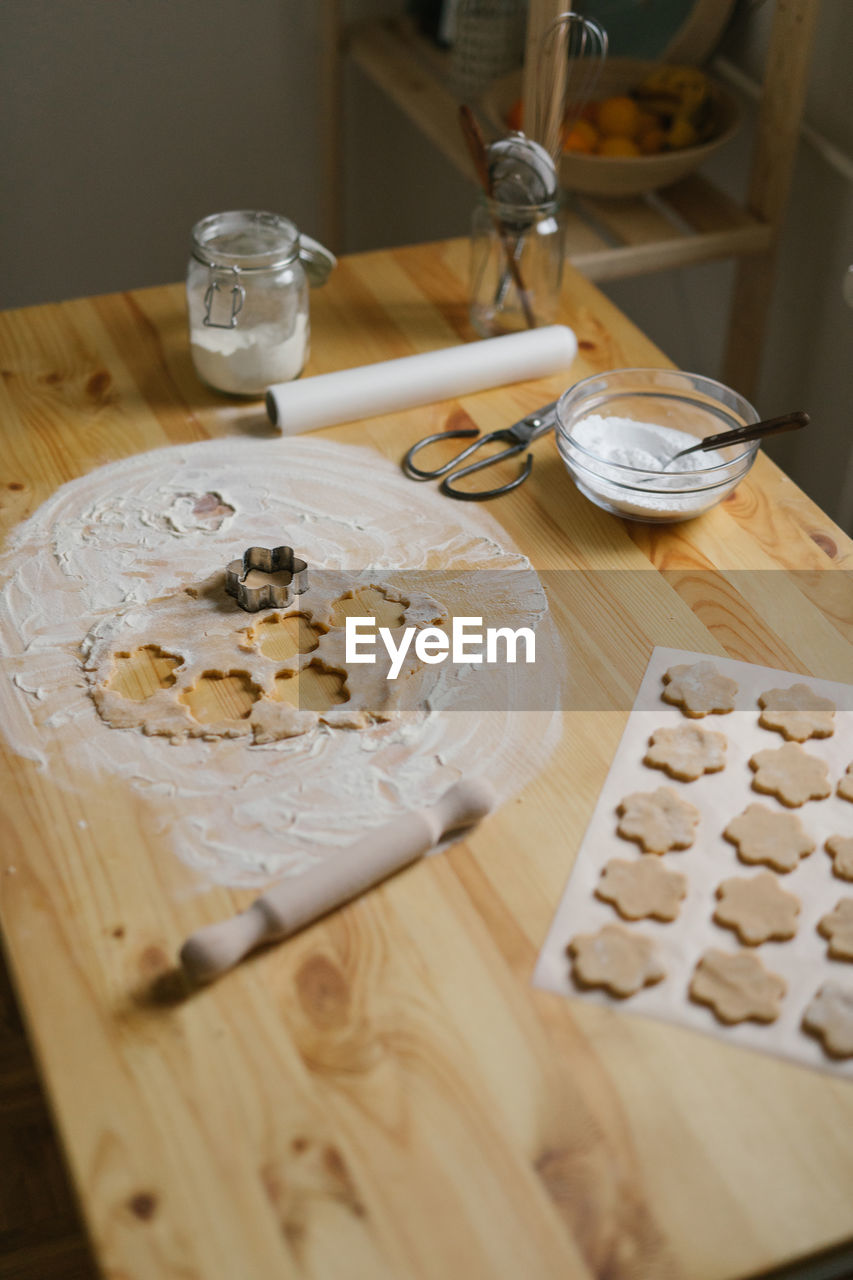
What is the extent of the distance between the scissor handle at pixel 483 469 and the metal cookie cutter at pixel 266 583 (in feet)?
0.55

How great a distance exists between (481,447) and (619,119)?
67 cm

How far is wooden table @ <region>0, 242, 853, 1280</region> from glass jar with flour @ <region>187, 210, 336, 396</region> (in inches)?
19.8

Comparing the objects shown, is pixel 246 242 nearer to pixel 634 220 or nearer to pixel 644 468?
pixel 644 468

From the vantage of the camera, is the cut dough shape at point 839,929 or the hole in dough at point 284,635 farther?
the hole in dough at point 284,635

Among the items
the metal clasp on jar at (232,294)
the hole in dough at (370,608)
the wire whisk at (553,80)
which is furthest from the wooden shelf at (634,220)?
the hole in dough at (370,608)

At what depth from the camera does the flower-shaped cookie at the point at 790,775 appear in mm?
766

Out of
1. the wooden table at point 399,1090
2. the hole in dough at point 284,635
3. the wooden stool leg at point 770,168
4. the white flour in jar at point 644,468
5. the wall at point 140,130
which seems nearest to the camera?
the wooden table at point 399,1090

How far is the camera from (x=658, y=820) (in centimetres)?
→ 75

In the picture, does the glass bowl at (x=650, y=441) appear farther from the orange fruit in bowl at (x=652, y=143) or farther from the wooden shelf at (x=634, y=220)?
the orange fruit in bowl at (x=652, y=143)

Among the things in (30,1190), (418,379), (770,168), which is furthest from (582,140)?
(30,1190)

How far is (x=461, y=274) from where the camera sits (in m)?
1.37

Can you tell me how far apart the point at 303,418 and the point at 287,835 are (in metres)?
0.49

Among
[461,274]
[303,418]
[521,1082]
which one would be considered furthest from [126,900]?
[461,274]

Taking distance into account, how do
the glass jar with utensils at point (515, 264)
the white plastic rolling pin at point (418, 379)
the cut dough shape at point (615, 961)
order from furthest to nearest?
the glass jar with utensils at point (515, 264), the white plastic rolling pin at point (418, 379), the cut dough shape at point (615, 961)
